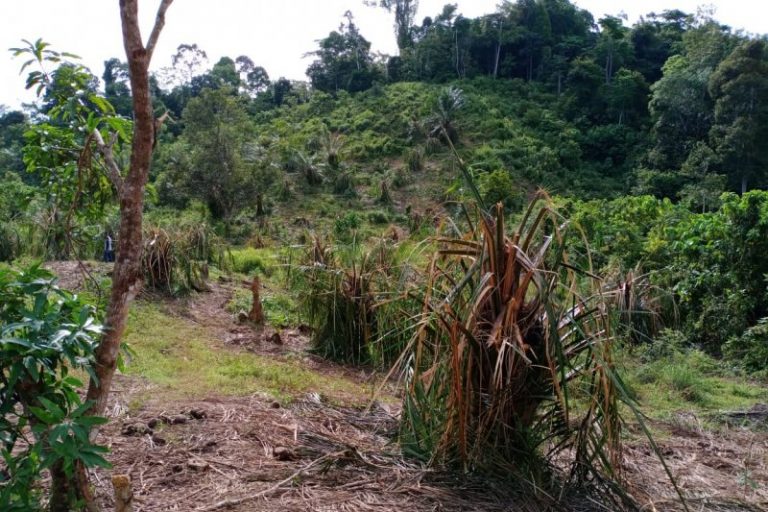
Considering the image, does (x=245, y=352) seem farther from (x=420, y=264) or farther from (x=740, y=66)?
(x=740, y=66)

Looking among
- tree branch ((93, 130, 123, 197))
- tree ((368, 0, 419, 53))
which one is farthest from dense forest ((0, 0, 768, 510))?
tree ((368, 0, 419, 53))

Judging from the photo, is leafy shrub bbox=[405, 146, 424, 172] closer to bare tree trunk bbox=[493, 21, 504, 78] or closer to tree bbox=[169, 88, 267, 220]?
tree bbox=[169, 88, 267, 220]

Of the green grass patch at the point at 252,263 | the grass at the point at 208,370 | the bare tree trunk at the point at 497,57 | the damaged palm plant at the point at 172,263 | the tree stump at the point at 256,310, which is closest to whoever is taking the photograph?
the grass at the point at 208,370

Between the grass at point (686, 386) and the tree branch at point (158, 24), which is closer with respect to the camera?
the tree branch at point (158, 24)

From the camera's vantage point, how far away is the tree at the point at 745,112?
27734 mm

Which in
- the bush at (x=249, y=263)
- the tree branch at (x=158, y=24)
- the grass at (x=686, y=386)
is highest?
the tree branch at (x=158, y=24)

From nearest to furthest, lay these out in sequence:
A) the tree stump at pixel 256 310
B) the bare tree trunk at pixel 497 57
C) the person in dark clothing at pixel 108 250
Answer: the tree stump at pixel 256 310
the person in dark clothing at pixel 108 250
the bare tree trunk at pixel 497 57

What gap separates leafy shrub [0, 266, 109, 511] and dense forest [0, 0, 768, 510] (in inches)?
0.5

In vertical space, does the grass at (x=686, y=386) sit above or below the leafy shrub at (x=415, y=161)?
below

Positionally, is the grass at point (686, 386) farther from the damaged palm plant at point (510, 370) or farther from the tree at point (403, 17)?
the tree at point (403, 17)

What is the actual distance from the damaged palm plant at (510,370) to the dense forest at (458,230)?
15mm

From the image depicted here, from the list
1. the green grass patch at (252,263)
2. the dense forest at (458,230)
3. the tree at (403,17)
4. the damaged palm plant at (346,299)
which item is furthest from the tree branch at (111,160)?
the tree at (403,17)

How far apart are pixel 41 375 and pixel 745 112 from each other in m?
32.0

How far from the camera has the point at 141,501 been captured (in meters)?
2.68
